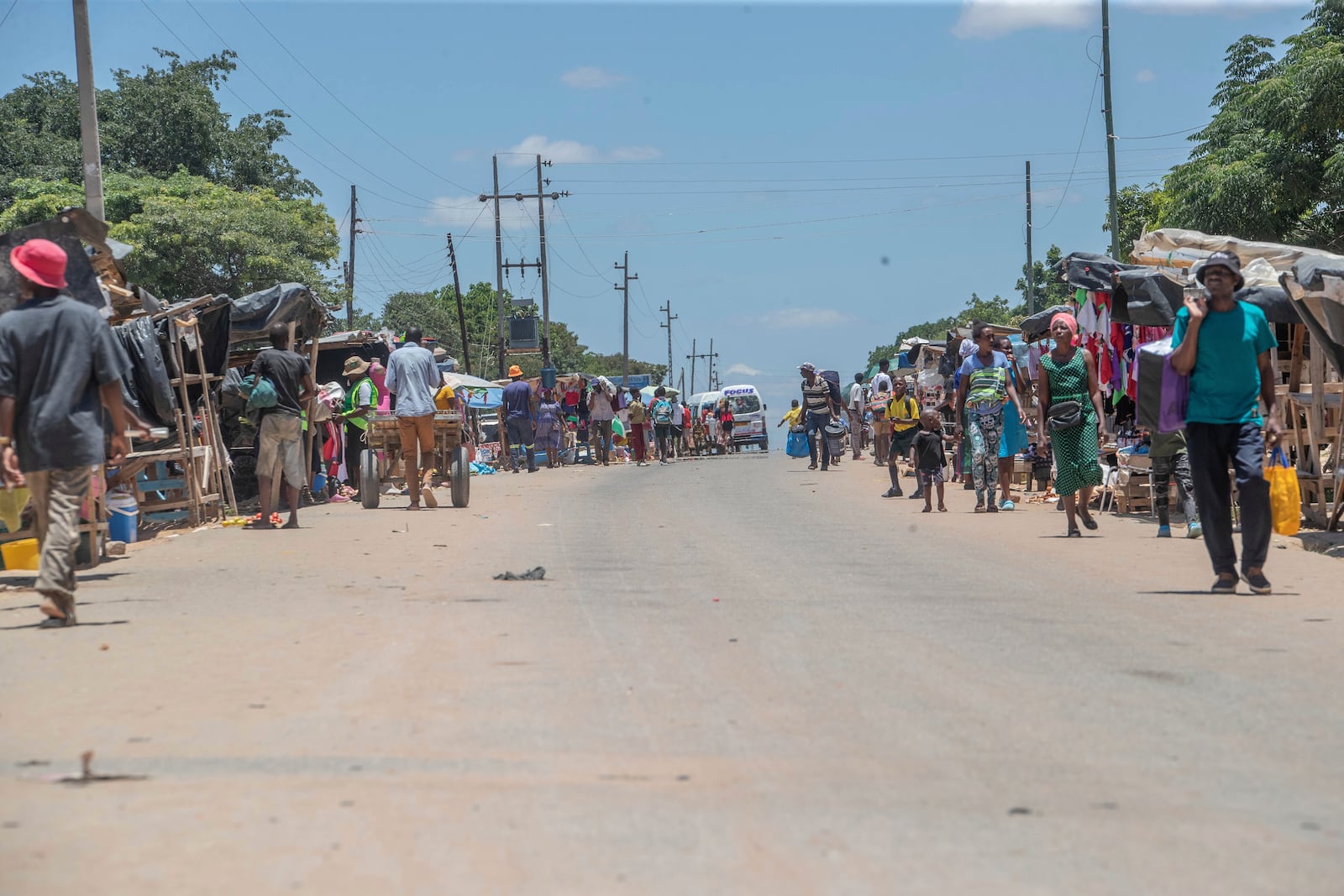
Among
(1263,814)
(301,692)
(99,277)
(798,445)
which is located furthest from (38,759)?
(798,445)

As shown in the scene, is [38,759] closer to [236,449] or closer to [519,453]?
[236,449]

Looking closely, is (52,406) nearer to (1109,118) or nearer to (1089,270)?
(1089,270)

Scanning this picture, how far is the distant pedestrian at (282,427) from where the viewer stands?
14055 millimetres

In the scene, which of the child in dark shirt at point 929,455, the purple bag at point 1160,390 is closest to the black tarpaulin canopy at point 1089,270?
the child in dark shirt at point 929,455

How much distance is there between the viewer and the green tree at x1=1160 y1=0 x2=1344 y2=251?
2752 cm

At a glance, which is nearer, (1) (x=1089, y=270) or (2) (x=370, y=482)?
(1) (x=1089, y=270)

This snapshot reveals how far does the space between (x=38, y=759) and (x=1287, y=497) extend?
9.79m

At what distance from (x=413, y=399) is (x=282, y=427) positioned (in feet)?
7.31

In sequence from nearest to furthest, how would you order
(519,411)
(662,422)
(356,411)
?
(356,411) < (519,411) < (662,422)

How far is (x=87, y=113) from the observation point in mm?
17234

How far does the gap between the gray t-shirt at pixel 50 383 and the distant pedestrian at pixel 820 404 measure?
19133 mm

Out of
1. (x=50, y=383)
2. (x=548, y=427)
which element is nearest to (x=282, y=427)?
(x=50, y=383)

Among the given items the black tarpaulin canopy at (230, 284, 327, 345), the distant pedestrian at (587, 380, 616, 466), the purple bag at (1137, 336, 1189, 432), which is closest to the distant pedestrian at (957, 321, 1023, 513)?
the purple bag at (1137, 336, 1189, 432)

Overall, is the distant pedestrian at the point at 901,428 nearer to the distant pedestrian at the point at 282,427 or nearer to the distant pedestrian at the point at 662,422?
the distant pedestrian at the point at 282,427
